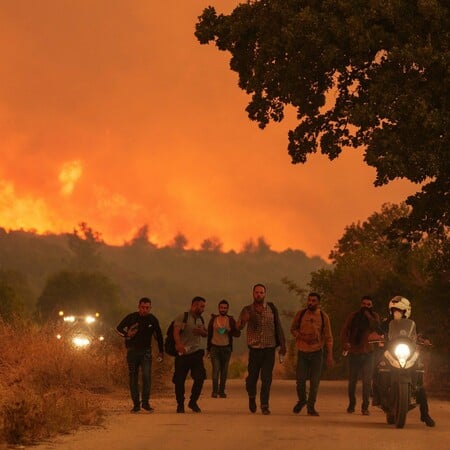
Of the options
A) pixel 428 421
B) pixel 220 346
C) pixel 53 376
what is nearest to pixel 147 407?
pixel 53 376

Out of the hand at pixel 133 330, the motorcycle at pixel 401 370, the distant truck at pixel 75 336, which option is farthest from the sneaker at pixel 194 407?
the distant truck at pixel 75 336

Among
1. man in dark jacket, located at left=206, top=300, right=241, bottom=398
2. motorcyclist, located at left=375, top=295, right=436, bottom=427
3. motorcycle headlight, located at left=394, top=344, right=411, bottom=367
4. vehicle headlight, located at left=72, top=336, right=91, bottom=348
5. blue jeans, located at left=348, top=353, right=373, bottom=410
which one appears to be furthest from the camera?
vehicle headlight, located at left=72, top=336, right=91, bottom=348

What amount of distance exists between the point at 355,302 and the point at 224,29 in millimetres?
18557

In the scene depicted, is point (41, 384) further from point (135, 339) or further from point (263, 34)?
point (263, 34)

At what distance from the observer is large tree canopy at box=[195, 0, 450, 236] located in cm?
2659

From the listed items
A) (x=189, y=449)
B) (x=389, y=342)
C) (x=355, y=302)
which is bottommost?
(x=189, y=449)

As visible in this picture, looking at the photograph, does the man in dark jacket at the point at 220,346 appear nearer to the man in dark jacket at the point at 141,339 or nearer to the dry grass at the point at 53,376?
the dry grass at the point at 53,376

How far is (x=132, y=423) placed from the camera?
1964 cm

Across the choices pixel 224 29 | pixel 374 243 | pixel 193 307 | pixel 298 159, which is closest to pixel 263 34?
pixel 224 29

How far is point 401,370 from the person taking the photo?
61.8ft

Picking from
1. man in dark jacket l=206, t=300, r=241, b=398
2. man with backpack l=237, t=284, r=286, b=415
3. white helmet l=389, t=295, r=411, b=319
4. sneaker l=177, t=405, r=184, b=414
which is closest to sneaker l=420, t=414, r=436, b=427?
white helmet l=389, t=295, r=411, b=319

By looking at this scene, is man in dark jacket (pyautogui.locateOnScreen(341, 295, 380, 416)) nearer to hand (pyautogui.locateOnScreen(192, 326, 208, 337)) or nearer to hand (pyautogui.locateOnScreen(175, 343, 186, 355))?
hand (pyautogui.locateOnScreen(192, 326, 208, 337))

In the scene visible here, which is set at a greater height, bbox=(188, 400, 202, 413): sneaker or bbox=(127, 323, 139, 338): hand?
bbox=(127, 323, 139, 338): hand

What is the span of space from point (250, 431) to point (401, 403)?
216cm
